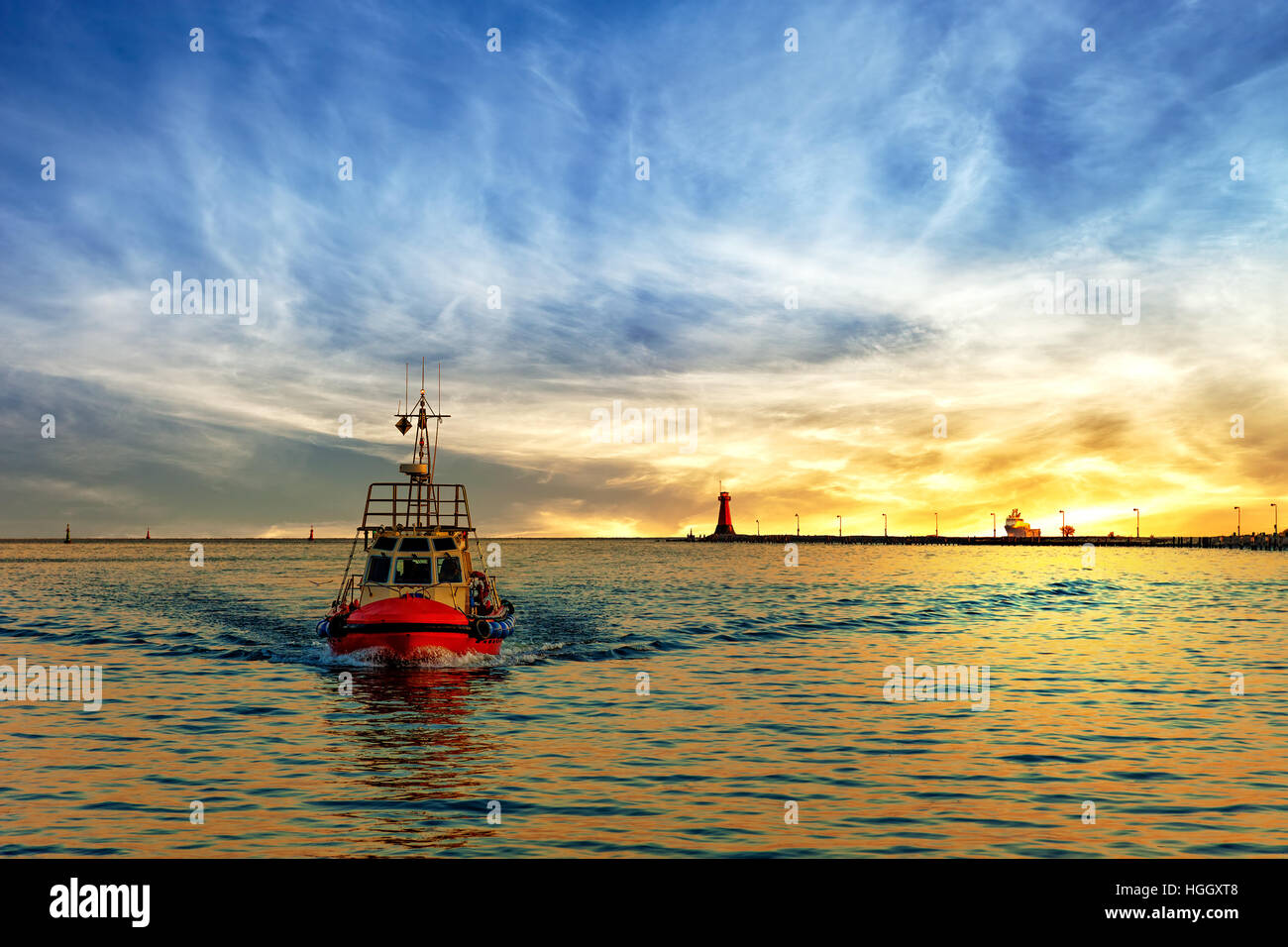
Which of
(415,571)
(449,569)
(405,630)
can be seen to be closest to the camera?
(405,630)

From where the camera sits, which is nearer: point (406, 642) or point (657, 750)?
point (657, 750)

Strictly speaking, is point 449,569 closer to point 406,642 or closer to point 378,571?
point 378,571

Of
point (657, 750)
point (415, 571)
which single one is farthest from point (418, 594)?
point (657, 750)

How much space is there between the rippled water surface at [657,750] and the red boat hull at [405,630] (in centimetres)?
82

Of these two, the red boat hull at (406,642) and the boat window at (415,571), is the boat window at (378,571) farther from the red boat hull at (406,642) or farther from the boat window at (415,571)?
the red boat hull at (406,642)

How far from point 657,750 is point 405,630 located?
1418cm

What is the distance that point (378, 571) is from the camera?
33469mm

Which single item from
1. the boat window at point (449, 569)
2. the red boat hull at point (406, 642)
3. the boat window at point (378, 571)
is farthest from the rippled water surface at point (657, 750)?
the boat window at point (378, 571)

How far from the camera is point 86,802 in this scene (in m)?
14.4

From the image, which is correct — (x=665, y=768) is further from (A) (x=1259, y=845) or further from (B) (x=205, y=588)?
(B) (x=205, y=588)

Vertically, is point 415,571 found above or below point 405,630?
above
